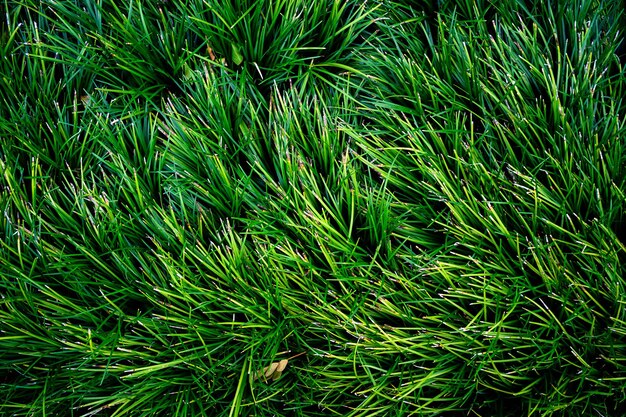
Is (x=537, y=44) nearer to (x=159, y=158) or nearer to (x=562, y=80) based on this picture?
(x=562, y=80)

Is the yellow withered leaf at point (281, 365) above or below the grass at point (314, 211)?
below

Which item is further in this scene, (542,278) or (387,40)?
(387,40)

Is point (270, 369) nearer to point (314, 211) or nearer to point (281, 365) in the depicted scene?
point (281, 365)

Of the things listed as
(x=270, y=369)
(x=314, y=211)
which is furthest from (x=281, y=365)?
(x=314, y=211)

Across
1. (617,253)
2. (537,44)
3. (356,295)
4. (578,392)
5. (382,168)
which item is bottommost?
(578,392)

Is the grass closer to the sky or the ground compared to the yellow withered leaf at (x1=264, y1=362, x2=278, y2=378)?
closer to the sky

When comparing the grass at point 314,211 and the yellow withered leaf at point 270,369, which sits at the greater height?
the grass at point 314,211

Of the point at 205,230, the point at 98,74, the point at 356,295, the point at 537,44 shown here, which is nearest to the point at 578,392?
the point at 356,295

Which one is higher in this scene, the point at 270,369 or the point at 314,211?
the point at 314,211
